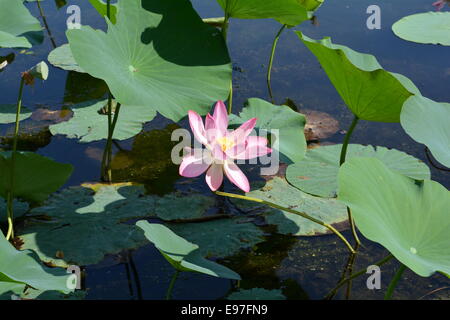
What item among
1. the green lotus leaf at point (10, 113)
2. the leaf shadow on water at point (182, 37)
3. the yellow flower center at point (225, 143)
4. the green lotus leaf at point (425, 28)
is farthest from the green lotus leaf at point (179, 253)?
the green lotus leaf at point (425, 28)

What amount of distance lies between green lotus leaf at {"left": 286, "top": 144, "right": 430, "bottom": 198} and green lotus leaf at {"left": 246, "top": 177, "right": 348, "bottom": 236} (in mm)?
39

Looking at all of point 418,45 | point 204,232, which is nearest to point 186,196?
point 204,232

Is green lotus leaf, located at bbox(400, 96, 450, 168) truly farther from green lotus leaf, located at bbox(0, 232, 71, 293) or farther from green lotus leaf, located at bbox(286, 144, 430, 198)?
green lotus leaf, located at bbox(0, 232, 71, 293)

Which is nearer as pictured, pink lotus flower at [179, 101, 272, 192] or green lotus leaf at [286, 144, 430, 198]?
pink lotus flower at [179, 101, 272, 192]

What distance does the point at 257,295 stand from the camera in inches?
74.1

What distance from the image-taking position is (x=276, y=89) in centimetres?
322

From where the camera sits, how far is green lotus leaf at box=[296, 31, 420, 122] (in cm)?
185

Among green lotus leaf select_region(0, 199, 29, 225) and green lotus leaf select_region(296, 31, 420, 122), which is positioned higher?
green lotus leaf select_region(296, 31, 420, 122)

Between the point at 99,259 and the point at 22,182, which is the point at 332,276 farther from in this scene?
the point at 22,182

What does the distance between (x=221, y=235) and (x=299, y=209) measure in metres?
0.31

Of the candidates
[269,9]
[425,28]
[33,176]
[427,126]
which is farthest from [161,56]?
[425,28]

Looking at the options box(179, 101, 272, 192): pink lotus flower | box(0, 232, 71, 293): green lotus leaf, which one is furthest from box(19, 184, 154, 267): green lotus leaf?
box(179, 101, 272, 192): pink lotus flower

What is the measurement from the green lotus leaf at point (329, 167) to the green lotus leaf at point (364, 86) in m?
0.34

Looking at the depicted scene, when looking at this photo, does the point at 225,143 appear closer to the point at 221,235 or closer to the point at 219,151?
the point at 219,151
